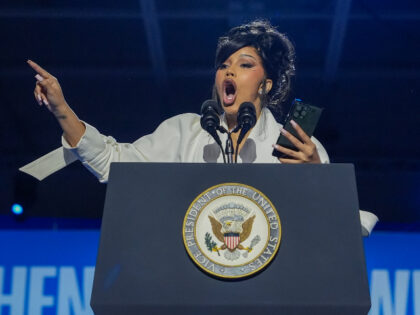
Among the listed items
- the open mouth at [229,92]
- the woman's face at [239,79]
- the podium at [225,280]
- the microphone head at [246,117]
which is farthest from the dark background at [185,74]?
the podium at [225,280]

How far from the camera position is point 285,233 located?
3.78 feet

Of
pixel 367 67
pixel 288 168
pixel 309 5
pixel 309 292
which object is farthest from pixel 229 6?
pixel 309 292

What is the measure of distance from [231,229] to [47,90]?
592 millimetres

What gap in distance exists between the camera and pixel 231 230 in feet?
3.78

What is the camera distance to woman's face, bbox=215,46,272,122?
182cm

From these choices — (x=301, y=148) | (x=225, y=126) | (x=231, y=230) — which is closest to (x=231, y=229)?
(x=231, y=230)

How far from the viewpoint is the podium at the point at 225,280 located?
109cm

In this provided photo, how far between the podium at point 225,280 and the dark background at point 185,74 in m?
1.85

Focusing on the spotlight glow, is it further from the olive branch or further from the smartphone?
the olive branch

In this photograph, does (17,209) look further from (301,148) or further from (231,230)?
(231,230)

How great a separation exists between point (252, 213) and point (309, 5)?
1.95 metres

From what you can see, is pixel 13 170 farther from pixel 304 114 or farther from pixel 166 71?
pixel 304 114

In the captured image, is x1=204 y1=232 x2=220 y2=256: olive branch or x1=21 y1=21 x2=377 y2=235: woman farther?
x1=21 y1=21 x2=377 y2=235: woman

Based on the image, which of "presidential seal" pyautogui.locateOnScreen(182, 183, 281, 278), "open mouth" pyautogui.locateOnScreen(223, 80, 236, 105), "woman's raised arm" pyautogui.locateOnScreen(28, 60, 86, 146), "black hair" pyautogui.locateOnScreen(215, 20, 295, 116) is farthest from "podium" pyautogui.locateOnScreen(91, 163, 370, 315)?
"black hair" pyautogui.locateOnScreen(215, 20, 295, 116)
